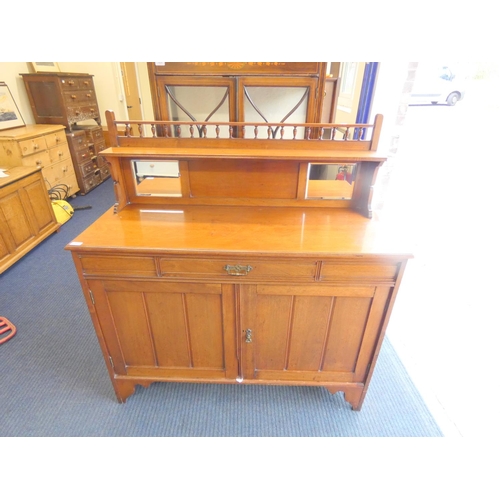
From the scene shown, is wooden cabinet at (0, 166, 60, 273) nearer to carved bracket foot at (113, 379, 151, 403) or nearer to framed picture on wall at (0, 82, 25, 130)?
framed picture on wall at (0, 82, 25, 130)

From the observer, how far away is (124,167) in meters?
1.32

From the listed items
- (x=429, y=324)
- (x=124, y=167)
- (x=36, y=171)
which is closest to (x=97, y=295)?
(x=124, y=167)

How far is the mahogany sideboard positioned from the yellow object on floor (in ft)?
7.07

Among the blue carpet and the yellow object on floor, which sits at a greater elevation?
the yellow object on floor

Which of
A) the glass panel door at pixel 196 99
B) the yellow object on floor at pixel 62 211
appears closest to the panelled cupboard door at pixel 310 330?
the glass panel door at pixel 196 99

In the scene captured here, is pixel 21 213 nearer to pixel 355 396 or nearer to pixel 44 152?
pixel 44 152

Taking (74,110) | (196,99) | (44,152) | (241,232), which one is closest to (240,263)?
(241,232)

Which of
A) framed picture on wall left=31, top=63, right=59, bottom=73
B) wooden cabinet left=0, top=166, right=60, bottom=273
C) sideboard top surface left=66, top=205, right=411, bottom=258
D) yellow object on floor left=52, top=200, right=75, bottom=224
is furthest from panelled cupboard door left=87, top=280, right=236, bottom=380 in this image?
framed picture on wall left=31, top=63, right=59, bottom=73

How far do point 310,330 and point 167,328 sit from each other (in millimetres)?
605

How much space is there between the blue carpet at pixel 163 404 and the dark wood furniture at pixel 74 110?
8.23 ft

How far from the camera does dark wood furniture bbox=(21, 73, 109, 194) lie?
3.27 m

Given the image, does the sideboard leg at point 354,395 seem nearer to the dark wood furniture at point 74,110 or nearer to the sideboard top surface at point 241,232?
the sideboard top surface at point 241,232

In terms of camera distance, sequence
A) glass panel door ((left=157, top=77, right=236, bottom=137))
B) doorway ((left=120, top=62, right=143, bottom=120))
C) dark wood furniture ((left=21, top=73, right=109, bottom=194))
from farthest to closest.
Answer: doorway ((left=120, top=62, right=143, bottom=120)) → dark wood furniture ((left=21, top=73, right=109, bottom=194)) → glass panel door ((left=157, top=77, right=236, bottom=137))
